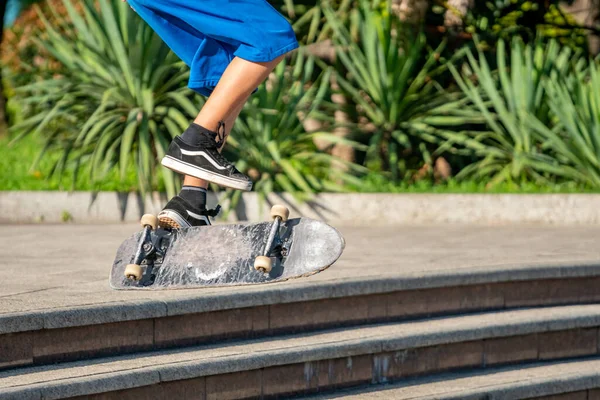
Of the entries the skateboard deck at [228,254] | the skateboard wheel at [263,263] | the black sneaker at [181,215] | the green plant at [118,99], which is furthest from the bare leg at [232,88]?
the green plant at [118,99]

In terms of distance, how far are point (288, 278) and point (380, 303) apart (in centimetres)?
56

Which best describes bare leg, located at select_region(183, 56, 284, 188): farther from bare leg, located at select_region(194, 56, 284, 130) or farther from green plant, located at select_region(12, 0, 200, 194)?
green plant, located at select_region(12, 0, 200, 194)

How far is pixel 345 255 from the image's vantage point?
196 inches

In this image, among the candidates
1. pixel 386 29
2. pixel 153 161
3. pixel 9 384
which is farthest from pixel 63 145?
pixel 9 384

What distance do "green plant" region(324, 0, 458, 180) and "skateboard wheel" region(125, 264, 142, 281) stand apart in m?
3.97

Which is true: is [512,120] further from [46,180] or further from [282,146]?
[46,180]

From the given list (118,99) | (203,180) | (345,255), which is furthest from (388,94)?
(203,180)

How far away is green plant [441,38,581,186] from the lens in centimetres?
738

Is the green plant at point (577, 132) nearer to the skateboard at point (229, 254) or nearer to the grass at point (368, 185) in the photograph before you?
the grass at point (368, 185)

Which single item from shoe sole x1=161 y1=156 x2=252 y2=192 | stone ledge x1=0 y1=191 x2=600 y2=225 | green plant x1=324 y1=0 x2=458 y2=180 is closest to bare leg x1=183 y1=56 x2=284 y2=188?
shoe sole x1=161 y1=156 x2=252 y2=192

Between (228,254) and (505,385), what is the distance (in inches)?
48.1

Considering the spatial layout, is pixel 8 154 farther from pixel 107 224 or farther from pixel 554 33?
pixel 554 33

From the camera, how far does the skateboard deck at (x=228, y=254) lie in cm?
362

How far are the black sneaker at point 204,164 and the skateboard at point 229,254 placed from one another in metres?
0.18
